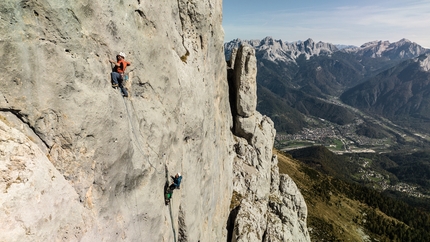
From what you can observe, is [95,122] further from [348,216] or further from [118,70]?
[348,216]

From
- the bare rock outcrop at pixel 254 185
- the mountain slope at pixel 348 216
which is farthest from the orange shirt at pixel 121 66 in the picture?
the mountain slope at pixel 348 216

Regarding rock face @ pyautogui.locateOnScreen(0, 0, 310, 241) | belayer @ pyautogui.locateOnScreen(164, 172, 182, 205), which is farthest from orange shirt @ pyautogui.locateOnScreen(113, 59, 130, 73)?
Result: belayer @ pyautogui.locateOnScreen(164, 172, 182, 205)

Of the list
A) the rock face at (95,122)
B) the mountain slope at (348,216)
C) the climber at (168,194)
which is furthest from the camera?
the mountain slope at (348,216)

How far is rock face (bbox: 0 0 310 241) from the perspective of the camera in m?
10.7

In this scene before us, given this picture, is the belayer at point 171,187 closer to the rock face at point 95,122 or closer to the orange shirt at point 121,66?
the rock face at point 95,122

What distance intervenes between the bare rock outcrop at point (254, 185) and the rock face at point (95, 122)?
1753 centimetres

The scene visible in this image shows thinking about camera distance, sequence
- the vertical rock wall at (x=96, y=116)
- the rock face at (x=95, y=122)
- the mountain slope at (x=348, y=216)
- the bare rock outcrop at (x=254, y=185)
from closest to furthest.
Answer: the rock face at (x=95, y=122) → the vertical rock wall at (x=96, y=116) → the bare rock outcrop at (x=254, y=185) → the mountain slope at (x=348, y=216)

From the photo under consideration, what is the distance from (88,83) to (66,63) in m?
1.40

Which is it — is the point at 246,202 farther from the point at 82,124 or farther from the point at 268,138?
the point at 82,124

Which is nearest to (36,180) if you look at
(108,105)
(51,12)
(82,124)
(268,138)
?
(82,124)

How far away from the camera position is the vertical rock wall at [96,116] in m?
10.9

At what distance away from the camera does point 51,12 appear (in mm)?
11695

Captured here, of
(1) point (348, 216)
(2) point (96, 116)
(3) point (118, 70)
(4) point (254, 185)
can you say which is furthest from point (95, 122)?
(1) point (348, 216)

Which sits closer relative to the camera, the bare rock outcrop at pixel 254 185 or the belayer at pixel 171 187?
the belayer at pixel 171 187
